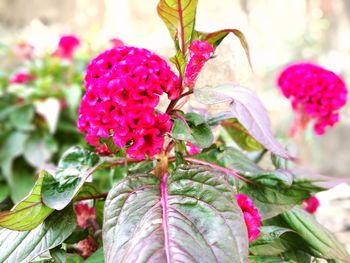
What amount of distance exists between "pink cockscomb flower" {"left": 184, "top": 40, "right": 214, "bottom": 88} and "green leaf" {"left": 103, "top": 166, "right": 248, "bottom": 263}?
131mm

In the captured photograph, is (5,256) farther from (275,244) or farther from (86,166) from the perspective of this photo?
(275,244)

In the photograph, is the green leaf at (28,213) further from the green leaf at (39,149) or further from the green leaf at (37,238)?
the green leaf at (39,149)

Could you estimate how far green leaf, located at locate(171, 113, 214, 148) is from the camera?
2.41 feet

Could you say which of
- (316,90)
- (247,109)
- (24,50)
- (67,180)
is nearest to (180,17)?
(247,109)

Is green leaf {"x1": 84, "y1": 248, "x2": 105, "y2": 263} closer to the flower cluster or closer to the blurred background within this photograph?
the flower cluster

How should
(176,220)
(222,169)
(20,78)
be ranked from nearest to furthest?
1. (176,220)
2. (222,169)
3. (20,78)

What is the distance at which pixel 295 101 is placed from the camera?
1.31 metres

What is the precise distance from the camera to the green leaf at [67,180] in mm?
766

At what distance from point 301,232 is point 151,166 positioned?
28 cm

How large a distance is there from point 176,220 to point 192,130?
15 centimetres

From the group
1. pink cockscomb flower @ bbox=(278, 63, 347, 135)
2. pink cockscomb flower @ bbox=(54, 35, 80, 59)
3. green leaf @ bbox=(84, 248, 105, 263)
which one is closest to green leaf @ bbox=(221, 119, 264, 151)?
pink cockscomb flower @ bbox=(278, 63, 347, 135)

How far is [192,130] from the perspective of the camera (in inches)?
30.2

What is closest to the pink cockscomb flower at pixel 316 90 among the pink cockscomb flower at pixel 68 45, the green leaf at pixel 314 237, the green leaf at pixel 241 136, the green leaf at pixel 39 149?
the green leaf at pixel 241 136

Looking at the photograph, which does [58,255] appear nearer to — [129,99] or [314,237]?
[129,99]
